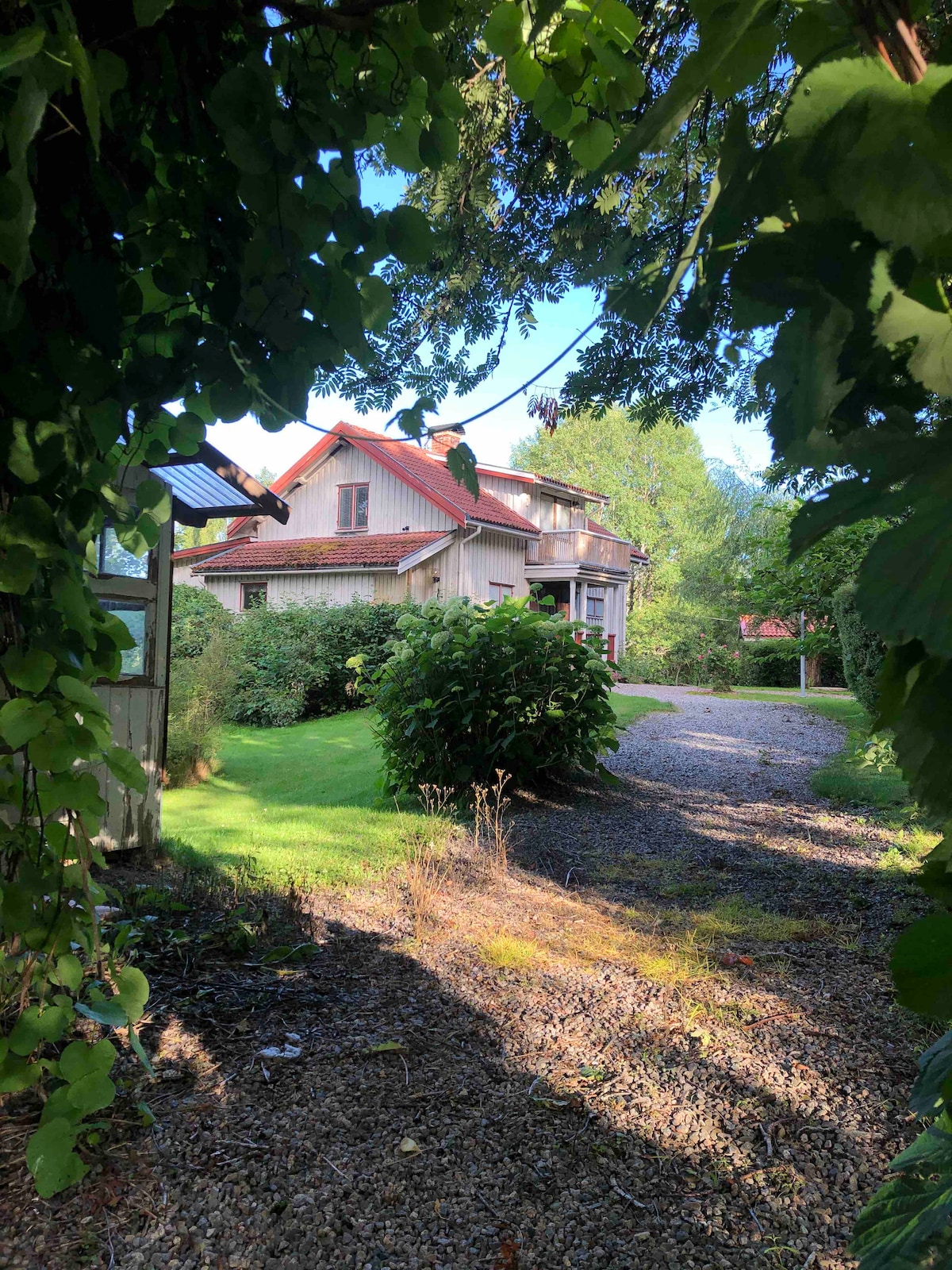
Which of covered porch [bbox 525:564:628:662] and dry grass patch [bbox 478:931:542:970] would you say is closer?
dry grass patch [bbox 478:931:542:970]

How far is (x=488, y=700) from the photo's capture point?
22.2 ft

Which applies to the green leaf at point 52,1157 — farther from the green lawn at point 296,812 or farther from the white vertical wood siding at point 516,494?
the white vertical wood siding at point 516,494

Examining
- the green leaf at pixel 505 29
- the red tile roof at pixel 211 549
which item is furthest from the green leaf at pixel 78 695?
the red tile roof at pixel 211 549

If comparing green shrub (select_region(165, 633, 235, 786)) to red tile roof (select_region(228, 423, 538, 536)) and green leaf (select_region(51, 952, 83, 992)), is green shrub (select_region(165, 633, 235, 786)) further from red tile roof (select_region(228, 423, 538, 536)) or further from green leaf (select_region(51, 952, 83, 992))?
red tile roof (select_region(228, 423, 538, 536))

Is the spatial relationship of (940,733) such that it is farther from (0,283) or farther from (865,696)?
(865,696)

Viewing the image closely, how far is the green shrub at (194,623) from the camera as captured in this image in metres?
14.5

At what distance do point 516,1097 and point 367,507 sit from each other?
18444 millimetres

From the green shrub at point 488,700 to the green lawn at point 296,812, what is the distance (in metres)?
0.69

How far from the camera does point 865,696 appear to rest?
7.57 metres

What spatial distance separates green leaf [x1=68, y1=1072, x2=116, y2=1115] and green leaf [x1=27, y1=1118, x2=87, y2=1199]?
36mm

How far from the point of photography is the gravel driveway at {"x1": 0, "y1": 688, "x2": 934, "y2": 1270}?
1.79 metres

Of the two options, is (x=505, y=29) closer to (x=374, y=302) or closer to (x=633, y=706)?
(x=374, y=302)

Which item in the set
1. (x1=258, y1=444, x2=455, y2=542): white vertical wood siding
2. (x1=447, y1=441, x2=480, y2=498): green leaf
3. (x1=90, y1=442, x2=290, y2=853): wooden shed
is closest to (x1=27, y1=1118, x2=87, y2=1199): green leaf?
(x1=447, y1=441, x2=480, y2=498): green leaf

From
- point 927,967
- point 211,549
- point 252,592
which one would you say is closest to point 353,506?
point 252,592
